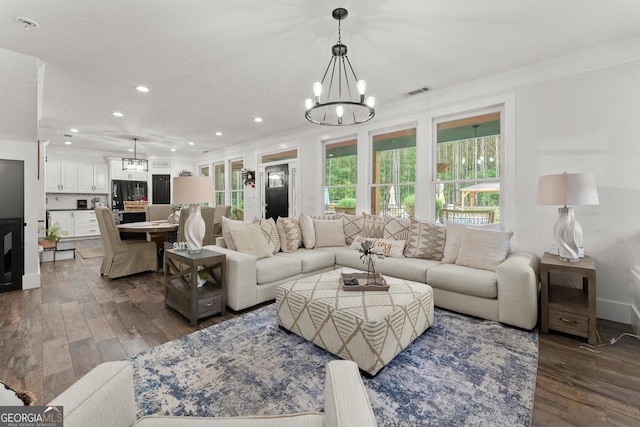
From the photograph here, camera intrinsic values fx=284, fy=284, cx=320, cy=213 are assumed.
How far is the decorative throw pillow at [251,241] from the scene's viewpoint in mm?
3345

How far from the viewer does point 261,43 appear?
2.73 meters

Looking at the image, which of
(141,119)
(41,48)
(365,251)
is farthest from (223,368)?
(141,119)

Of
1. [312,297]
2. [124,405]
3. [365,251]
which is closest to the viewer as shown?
[124,405]

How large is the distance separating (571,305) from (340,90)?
324 cm

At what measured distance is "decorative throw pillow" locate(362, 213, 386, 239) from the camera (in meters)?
4.11

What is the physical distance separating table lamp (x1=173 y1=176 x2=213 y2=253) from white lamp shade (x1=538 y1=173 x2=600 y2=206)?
343 cm

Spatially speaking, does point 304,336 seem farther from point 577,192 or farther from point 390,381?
point 577,192

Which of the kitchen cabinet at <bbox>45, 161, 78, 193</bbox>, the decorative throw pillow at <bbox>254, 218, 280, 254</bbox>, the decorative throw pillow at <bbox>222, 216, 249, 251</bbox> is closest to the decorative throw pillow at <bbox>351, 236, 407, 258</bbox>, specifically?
the decorative throw pillow at <bbox>254, 218, 280, 254</bbox>

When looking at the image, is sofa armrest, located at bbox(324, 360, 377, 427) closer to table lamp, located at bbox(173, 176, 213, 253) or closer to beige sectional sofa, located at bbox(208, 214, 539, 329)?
beige sectional sofa, located at bbox(208, 214, 539, 329)

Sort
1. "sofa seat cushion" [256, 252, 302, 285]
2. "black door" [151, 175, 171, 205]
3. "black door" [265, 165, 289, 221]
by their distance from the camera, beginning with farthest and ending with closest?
1. "black door" [151, 175, 171, 205]
2. "black door" [265, 165, 289, 221]
3. "sofa seat cushion" [256, 252, 302, 285]

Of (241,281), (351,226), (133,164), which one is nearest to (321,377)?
(241,281)

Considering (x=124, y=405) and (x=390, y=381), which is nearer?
(x=124, y=405)

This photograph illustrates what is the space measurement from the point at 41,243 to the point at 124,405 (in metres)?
6.18

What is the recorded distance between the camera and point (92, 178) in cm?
837
